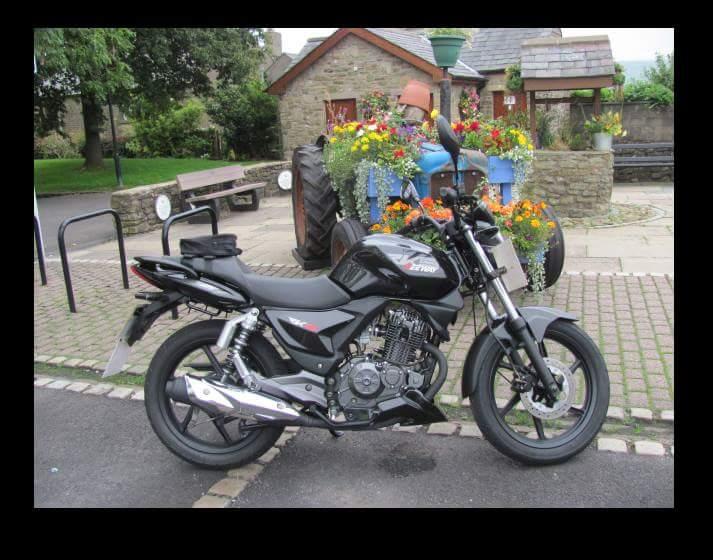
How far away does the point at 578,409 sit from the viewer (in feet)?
11.4

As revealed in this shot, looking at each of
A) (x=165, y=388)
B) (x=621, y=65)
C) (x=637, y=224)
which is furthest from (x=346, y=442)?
(x=621, y=65)

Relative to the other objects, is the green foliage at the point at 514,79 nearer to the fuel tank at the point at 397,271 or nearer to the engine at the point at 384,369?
the fuel tank at the point at 397,271

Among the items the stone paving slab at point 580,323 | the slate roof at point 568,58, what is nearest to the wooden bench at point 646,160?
the slate roof at point 568,58

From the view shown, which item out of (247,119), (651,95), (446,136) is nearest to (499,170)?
(446,136)

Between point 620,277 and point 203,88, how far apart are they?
66.7 feet

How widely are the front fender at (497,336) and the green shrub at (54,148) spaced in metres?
31.8

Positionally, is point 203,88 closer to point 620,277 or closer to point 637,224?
point 637,224

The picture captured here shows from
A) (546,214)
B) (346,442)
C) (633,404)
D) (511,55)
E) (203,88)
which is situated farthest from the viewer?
(203,88)

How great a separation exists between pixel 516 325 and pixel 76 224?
11.1 metres

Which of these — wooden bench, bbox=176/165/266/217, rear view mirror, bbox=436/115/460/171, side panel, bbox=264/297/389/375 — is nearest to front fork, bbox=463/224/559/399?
rear view mirror, bbox=436/115/460/171

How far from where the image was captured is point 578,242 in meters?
8.75

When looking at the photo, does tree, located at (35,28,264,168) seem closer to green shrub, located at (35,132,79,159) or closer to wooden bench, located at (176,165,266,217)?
wooden bench, located at (176,165,266,217)

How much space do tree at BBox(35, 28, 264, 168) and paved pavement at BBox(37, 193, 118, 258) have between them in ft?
9.63

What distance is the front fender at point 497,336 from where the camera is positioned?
3.22 metres
